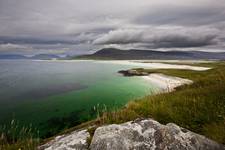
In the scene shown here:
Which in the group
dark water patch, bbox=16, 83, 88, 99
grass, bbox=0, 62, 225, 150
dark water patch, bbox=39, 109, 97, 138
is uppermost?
grass, bbox=0, 62, 225, 150

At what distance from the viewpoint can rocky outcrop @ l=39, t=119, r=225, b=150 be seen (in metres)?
5.45

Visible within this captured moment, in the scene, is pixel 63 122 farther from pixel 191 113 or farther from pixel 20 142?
pixel 191 113

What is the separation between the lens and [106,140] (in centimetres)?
550

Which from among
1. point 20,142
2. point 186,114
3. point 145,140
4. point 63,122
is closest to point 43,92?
point 63,122

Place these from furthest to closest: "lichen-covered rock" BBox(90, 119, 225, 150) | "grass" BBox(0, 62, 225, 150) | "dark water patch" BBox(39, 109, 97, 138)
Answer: "dark water patch" BBox(39, 109, 97, 138) → "grass" BBox(0, 62, 225, 150) → "lichen-covered rock" BBox(90, 119, 225, 150)

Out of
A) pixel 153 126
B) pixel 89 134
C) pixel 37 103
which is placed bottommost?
pixel 37 103

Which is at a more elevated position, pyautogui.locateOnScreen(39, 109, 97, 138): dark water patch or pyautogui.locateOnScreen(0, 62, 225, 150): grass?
pyautogui.locateOnScreen(0, 62, 225, 150): grass

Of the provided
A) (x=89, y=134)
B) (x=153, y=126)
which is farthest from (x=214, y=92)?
(x=89, y=134)

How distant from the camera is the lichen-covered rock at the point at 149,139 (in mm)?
5445

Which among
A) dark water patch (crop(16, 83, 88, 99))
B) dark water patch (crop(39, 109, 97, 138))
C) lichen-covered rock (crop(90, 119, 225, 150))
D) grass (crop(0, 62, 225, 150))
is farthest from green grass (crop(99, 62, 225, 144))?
dark water patch (crop(16, 83, 88, 99))

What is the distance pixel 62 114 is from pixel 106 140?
22376 millimetres

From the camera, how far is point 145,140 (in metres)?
5.63

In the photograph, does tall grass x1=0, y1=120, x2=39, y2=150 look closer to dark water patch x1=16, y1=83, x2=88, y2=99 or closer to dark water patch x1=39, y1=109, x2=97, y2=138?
dark water patch x1=39, y1=109, x2=97, y2=138

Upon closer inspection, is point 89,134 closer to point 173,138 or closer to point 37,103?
point 173,138
